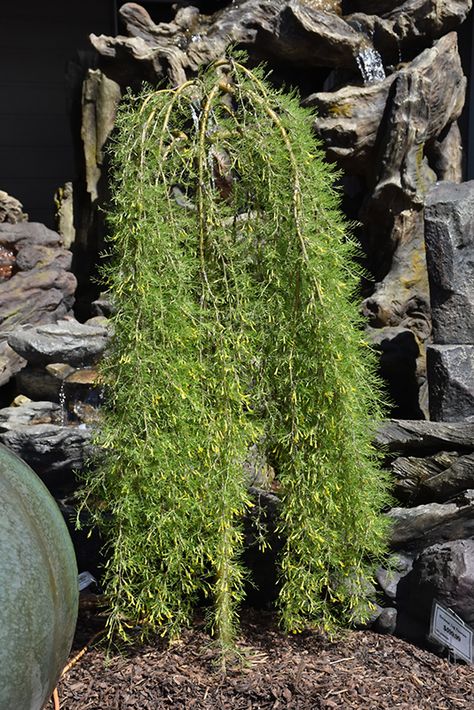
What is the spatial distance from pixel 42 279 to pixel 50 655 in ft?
17.2

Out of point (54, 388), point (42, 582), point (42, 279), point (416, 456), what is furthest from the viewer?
point (42, 279)

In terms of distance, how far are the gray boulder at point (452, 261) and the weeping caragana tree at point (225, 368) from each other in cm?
102

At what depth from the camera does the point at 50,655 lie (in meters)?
1.95

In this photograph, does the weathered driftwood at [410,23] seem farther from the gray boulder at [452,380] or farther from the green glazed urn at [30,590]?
the green glazed urn at [30,590]

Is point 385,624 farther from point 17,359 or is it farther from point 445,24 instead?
point 445,24

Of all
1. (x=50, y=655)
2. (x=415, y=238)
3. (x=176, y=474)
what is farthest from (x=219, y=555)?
(x=415, y=238)

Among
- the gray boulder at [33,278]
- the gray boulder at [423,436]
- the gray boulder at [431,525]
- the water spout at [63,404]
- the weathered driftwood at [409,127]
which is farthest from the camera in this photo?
the gray boulder at [33,278]

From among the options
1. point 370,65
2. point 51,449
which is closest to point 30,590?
point 51,449

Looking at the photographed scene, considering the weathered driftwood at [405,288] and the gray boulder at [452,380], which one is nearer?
the gray boulder at [452,380]

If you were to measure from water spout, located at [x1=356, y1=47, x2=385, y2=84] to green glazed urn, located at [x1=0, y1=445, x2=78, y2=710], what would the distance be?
5151mm

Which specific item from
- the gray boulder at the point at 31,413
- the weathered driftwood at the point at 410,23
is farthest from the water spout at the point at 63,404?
the weathered driftwood at the point at 410,23

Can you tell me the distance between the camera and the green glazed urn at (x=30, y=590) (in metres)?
1.85

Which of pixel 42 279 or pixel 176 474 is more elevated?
pixel 42 279

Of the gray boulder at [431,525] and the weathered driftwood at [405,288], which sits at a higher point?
the weathered driftwood at [405,288]
